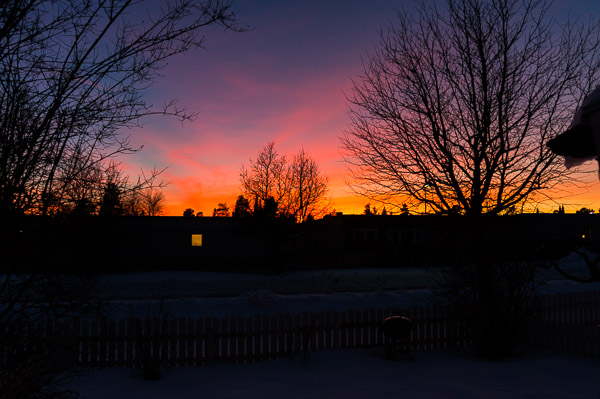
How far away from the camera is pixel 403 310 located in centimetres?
990

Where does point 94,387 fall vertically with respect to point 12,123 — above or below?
below

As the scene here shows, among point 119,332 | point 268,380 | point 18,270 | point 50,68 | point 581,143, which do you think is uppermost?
point 50,68

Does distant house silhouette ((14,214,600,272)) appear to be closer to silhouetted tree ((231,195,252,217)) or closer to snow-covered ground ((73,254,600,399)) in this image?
silhouetted tree ((231,195,252,217))

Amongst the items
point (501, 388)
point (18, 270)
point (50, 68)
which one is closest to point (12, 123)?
point (50, 68)

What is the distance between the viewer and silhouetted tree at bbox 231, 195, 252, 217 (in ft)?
92.1

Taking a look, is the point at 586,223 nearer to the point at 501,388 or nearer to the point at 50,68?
the point at 501,388

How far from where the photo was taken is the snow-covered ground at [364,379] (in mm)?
6836

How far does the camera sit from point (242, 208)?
2870 centimetres

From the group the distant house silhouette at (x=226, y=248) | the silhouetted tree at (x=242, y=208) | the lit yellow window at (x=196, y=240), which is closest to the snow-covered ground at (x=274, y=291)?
the distant house silhouette at (x=226, y=248)

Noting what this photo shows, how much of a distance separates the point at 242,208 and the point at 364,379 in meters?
21.8

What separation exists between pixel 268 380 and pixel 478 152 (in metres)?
6.65

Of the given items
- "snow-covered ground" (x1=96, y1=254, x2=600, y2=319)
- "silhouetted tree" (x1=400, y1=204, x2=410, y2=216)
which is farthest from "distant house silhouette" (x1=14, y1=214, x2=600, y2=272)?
"silhouetted tree" (x1=400, y1=204, x2=410, y2=216)

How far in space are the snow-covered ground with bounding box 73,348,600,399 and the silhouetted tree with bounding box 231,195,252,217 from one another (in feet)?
63.8

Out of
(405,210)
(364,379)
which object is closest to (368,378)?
(364,379)
